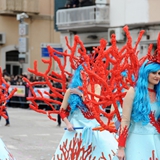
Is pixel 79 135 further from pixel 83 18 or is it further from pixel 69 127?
pixel 83 18

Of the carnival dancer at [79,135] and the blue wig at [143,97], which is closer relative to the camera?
the blue wig at [143,97]

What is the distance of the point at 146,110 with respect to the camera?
196 inches

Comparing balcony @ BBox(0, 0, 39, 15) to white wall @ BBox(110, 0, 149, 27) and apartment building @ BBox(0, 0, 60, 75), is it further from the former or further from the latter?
white wall @ BBox(110, 0, 149, 27)

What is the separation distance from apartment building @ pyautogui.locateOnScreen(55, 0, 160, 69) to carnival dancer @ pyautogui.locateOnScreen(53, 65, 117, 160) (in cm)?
1471

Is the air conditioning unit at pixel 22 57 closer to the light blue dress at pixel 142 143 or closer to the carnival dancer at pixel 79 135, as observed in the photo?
the carnival dancer at pixel 79 135

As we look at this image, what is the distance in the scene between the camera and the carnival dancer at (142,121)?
16.3 feet

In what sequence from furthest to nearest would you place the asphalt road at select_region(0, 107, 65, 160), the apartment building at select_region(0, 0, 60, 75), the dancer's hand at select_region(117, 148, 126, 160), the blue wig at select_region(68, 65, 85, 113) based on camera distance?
the apartment building at select_region(0, 0, 60, 75) < the asphalt road at select_region(0, 107, 65, 160) < the blue wig at select_region(68, 65, 85, 113) < the dancer's hand at select_region(117, 148, 126, 160)

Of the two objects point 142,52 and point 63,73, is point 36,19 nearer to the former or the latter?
point 142,52

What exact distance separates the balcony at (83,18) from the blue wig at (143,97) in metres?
19.4

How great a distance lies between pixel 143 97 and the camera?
4977 millimetres

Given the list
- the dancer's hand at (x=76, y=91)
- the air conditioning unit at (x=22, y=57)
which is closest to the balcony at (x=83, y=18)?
the air conditioning unit at (x=22, y=57)

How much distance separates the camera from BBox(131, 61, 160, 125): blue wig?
16.3ft

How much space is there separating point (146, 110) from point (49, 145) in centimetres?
646

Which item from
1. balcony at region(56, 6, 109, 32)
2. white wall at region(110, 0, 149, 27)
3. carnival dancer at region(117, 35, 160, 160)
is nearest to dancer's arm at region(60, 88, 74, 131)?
carnival dancer at region(117, 35, 160, 160)
